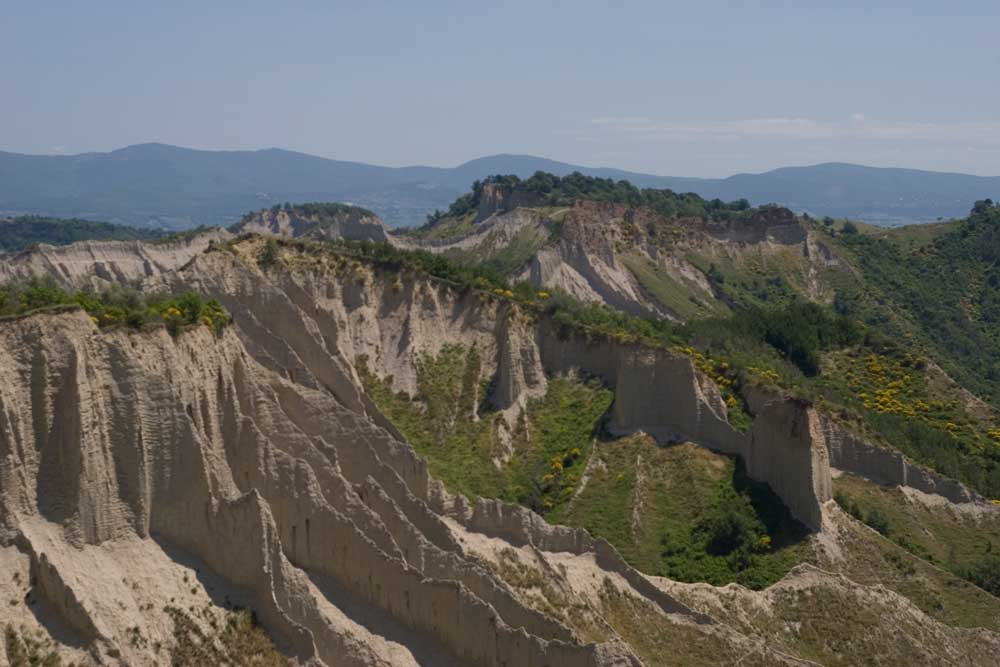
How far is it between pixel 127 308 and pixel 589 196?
127205 millimetres

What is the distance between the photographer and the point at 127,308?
41.2m

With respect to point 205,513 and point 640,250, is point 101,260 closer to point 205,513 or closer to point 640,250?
point 640,250

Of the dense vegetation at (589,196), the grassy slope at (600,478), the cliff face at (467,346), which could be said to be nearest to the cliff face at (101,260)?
the cliff face at (467,346)

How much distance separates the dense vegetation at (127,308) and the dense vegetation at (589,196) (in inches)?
4282

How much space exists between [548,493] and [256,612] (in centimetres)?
2658

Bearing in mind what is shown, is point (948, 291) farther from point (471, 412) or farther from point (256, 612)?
point (256, 612)

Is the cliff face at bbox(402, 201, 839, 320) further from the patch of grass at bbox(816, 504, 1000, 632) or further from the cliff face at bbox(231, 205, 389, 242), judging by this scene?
the patch of grass at bbox(816, 504, 1000, 632)

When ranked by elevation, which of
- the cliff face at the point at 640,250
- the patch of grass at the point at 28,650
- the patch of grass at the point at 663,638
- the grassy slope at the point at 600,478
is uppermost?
the cliff face at the point at 640,250

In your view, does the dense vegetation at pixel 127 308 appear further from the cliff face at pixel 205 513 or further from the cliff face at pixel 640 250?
the cliff face at pixel 640 250

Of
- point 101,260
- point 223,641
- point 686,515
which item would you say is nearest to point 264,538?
point 223,641

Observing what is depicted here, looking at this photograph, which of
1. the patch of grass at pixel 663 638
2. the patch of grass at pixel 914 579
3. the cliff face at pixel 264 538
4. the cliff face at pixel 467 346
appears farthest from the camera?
the cliff face at pixel 467 346

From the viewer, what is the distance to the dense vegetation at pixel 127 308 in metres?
36.8

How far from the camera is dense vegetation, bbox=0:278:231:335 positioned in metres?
36.8

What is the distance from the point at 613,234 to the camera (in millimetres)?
128750
